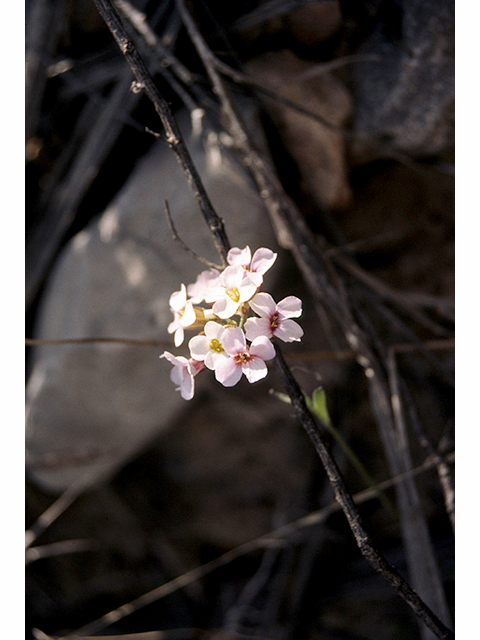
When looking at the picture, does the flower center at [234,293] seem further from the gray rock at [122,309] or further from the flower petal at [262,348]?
the gray rock at [122,309]

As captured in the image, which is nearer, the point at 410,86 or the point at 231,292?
the point at 231,292

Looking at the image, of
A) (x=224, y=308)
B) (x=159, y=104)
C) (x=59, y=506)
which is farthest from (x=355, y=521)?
(x=59, y=506)

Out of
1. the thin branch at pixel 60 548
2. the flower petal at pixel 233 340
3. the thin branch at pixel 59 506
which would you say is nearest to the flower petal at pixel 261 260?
the flower petal at pixel 233 340

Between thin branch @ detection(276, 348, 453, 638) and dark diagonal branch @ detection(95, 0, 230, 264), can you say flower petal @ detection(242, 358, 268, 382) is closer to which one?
thin branch @ detection(276, 348, 453, 638)

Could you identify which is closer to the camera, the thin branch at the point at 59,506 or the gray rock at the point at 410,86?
the gray rock at the point at 410,86

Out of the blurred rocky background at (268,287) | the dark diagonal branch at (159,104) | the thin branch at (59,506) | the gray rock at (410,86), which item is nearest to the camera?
the dark diagonal branch at (159,104)

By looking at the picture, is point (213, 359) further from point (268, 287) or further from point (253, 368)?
point (268, 287)
